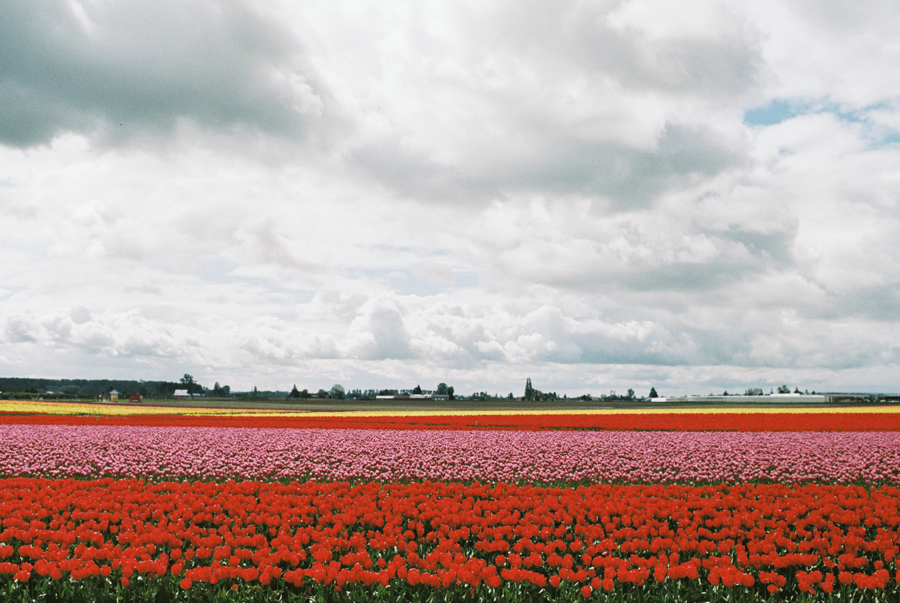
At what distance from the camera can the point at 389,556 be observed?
7.88m

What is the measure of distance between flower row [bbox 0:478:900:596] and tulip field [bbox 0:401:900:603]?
0.03m

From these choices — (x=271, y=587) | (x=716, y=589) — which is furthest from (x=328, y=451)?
(x=716, y=589)

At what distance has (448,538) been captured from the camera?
28.8 ft

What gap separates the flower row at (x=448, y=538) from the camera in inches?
253

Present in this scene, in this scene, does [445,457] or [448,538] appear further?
[445,457]

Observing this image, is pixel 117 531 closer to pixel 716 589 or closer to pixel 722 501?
pixel 716 589

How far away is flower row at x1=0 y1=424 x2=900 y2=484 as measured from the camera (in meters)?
18.0

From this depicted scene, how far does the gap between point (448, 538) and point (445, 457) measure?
37.5 feet

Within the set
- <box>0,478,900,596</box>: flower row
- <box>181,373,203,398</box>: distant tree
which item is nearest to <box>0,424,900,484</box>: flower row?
<box>0,478,900,596</box>: flower row

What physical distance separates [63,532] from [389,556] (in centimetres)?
433

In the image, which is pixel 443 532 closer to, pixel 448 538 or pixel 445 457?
pixel 448 538

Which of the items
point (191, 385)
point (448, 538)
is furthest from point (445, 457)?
point (191, 385)

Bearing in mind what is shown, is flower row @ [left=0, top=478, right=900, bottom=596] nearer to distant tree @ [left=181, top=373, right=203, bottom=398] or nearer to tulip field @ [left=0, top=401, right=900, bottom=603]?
tulip field @ [left=0, top=401, right=900, bottom=603]

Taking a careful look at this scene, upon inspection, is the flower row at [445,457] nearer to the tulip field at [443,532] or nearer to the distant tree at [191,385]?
the tulip field at [443,532]
